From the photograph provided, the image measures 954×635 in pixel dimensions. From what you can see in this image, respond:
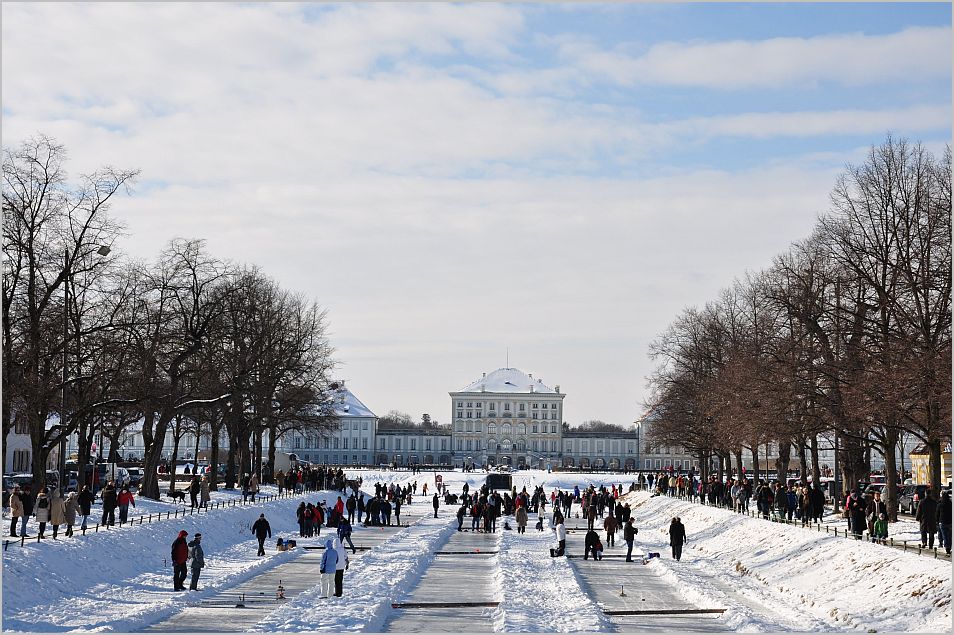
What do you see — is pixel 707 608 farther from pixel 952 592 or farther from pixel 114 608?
pixel 114 608

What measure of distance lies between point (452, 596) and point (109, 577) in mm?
7669

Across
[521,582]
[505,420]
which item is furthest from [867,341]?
[505,420]

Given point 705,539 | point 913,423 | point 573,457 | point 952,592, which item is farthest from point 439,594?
point 573,457

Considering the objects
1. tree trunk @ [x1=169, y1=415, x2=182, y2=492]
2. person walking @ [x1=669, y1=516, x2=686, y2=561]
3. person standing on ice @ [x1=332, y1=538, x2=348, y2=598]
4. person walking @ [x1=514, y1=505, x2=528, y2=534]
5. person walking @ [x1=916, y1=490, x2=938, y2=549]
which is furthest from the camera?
tree trunk @ [x1=169, y1=415, x2=182, y2=492]

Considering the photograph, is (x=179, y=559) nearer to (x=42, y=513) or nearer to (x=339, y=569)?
(x=339, y=569)

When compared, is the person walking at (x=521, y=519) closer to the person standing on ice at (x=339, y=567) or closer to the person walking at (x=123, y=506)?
the person walking at (x=123, y=506)

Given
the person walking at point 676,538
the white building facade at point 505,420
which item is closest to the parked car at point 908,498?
the person walking at point 676,538

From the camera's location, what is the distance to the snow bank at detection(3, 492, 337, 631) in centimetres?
2036

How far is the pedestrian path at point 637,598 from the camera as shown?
21.5 m

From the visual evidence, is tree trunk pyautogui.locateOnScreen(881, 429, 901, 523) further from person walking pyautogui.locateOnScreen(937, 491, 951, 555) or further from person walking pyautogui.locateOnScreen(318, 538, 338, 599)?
person walking pyautogui.locateOnScreen(318, 538, 338, 599)

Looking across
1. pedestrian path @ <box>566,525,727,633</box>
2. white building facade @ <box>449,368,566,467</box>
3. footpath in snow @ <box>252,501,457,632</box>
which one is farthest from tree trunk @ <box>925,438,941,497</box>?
white building facade @ <box>449,368,566,467</box>

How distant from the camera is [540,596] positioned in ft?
81.9

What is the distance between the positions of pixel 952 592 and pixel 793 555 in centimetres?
990

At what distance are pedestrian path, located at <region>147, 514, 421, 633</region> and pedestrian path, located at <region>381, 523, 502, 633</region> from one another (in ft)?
8.30
